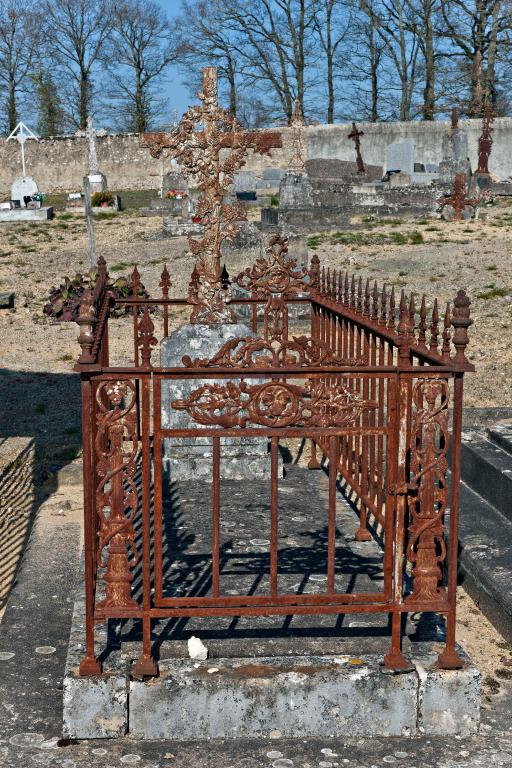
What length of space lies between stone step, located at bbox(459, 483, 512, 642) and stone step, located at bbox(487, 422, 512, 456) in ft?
1.36

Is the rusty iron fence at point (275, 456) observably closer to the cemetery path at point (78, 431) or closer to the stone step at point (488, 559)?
the cemetery path at point (78, 431)

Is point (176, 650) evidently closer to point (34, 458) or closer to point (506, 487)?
point (506, 487)

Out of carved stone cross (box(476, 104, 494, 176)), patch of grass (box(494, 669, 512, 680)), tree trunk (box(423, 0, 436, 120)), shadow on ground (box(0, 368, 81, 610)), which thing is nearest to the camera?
patch of grass (box(494, 669, 512, 680))

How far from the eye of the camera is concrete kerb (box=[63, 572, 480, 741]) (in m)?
3.32

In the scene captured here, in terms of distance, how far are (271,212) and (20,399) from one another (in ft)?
40.2

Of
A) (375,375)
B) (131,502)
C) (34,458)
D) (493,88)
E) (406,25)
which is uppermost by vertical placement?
(406,25)

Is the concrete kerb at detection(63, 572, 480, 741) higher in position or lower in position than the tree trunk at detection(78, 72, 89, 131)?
lower

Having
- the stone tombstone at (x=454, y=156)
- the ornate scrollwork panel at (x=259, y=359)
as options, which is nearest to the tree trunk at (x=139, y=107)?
the stone tombstone at (x=454, y=156)

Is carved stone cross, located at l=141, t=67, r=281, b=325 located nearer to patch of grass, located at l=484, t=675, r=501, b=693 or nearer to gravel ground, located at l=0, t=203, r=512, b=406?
patch of grass, located at l=484, t=675, r=501, b=693

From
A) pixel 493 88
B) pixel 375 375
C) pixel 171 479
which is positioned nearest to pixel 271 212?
pixel 171 479

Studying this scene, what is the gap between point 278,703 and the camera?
3359 mm

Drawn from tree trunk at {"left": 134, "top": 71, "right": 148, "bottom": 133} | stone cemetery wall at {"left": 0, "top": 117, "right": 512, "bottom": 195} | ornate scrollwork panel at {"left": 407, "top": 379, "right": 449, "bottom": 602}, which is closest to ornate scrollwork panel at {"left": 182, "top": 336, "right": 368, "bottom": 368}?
ornate scrollwork panel at {"left": 407, "top": 379, "right": 449, "bottom": 602}

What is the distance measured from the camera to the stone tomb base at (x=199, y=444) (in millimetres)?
5870

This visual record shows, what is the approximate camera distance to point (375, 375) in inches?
134
